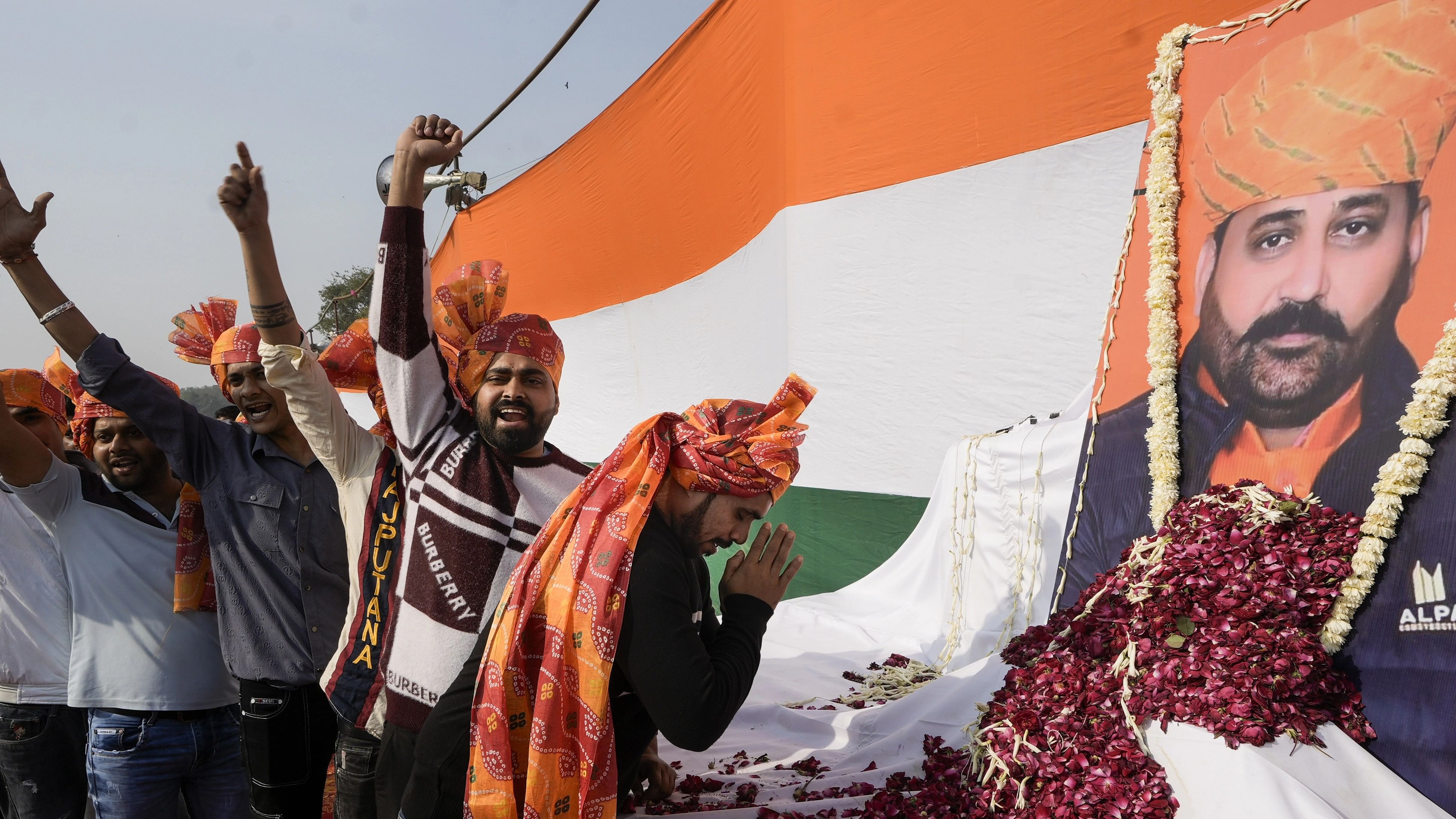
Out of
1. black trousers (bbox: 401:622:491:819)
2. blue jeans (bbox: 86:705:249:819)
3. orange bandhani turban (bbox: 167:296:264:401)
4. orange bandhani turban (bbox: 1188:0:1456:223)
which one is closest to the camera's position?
black trousers (bbox: 401:622:491:819)

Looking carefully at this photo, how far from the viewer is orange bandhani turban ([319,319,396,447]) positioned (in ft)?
7.84

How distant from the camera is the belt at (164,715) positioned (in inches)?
88.2

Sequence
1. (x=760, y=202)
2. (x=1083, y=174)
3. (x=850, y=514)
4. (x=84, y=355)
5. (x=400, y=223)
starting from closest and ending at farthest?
(x=400, y=223) → (x=84, y=355) → (x=1083, y=174) → (x=850, y=514) → (x=760, y=202)

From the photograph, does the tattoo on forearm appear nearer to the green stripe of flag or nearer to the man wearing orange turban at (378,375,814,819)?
the man wearing orange turban at (378,375,814,819)

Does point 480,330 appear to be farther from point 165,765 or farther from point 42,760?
point 42,760

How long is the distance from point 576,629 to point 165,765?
1414 millimetres

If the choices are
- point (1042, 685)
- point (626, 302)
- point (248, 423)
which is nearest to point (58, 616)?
point (248, 423)

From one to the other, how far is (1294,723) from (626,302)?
6.46 meters

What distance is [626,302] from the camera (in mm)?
7715

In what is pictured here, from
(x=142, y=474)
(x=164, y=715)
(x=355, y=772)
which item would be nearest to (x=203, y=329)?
(x=142, y=474)

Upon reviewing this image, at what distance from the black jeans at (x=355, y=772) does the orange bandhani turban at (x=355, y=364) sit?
29.3 inches

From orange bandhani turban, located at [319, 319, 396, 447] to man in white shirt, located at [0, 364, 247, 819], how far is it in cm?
58

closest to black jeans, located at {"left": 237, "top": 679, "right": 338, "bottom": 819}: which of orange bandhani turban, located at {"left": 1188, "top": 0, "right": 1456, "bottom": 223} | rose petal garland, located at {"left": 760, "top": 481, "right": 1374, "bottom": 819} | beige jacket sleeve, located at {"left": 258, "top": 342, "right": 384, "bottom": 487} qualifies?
beige jacket sleeve, located at {"left": 258, "top": 342, "right": 384, "bottom": 487}

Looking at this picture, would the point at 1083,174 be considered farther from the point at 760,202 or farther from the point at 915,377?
the point at 760,202
